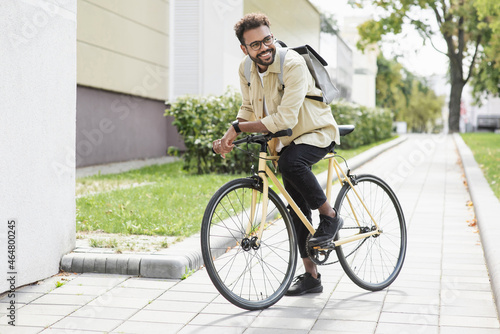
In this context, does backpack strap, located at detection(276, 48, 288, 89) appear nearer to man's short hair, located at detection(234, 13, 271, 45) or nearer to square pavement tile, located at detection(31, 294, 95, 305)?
man's short hair, located at detection(234, 13, 271, 45)

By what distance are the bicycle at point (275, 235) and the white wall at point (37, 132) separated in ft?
4.37

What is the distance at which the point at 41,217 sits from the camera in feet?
16.9

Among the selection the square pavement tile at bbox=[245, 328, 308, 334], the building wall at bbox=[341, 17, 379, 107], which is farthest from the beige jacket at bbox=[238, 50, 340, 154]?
the building wall at bbox=[341, 17, 379, 107]

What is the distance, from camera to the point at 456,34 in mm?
41156

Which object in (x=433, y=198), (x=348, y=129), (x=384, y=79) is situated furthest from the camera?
(x=384, y=79)

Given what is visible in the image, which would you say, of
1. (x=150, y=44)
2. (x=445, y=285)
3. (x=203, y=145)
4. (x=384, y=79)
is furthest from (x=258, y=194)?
(x=384, y=79)

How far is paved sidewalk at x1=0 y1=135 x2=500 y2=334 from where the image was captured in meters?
4.05

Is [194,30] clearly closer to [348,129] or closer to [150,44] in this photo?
[150,44]

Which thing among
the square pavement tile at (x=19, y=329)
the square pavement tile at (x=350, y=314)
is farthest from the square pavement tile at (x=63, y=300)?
the square pavement tile at (x=350, y=314)

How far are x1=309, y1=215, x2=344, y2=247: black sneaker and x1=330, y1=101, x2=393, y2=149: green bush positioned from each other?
15.7 meters

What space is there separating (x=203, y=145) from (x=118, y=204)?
4.11 m

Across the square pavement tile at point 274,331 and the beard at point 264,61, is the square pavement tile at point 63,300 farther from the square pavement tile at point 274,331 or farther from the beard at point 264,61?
the beard at point 264,61

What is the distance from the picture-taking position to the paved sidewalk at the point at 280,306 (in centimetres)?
405

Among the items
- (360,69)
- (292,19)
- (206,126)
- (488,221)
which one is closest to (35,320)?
(488,221)
